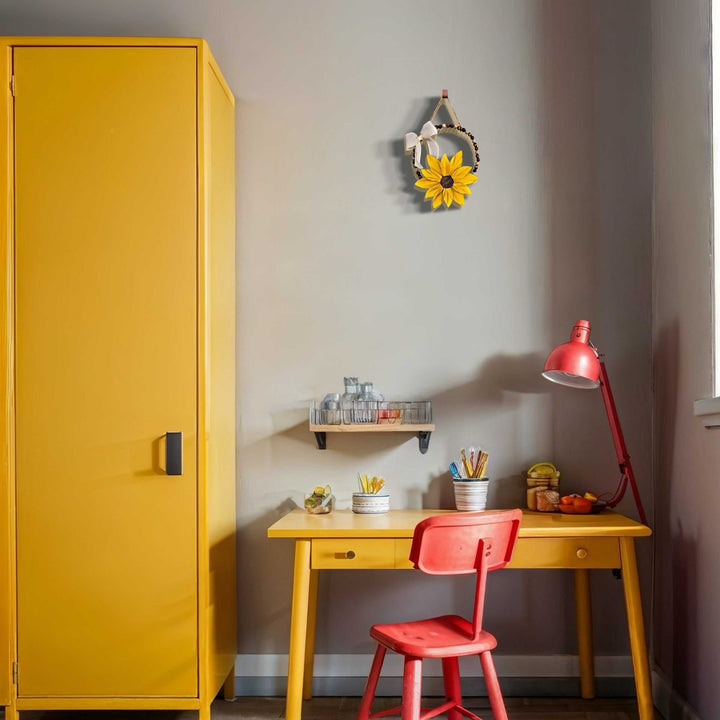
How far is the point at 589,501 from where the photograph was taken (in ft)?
9.61

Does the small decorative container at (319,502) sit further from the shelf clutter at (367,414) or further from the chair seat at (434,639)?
the chair seat at (434,639)

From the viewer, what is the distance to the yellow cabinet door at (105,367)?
2.64 metres

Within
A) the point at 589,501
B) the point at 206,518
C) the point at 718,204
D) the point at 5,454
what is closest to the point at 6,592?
the point at 5,454

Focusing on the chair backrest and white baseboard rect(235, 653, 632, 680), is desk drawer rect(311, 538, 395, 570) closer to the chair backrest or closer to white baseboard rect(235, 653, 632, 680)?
the chair backrest

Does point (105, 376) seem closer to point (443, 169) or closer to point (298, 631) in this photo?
point (298, 631)

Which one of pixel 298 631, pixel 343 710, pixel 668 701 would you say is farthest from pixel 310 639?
pixel 668 701

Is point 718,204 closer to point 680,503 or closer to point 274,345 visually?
point 680,503

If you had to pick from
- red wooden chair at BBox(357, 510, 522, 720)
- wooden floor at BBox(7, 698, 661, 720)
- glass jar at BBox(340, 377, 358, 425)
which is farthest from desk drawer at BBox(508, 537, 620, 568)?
glass jar at BBox(340, 377, 358, 425)

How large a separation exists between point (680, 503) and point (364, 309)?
1.28 m

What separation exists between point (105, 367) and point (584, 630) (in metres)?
1.86

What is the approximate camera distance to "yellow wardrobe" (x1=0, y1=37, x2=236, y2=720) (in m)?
2.64

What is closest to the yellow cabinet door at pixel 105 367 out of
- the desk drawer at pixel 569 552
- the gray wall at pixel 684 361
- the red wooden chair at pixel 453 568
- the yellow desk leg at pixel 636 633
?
the red wooden chair at pixel 453 568

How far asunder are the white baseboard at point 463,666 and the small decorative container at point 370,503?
587mm

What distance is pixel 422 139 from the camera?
3176mm
